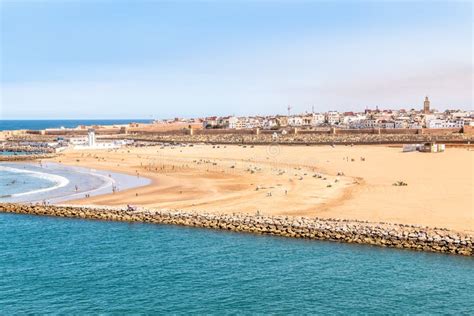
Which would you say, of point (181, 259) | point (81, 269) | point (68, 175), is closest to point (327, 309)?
point (181, 259)

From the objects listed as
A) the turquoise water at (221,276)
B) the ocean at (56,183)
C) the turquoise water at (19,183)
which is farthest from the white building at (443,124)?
the turquoise water at (221,276)

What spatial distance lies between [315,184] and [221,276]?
2898cm

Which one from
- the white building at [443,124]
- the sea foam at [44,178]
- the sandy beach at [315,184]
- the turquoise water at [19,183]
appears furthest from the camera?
the white building at [443,124]

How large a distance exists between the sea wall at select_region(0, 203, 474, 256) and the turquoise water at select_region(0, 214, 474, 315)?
101cm

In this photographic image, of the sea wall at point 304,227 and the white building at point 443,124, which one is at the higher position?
the white building at point 443,124

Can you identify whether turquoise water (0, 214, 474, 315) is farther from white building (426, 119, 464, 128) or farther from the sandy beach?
white building (426, 119, 464, 128)

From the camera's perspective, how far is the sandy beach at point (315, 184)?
39719 millimetres

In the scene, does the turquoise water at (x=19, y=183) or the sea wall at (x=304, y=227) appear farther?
the turquoise water at (x=19, y=183)

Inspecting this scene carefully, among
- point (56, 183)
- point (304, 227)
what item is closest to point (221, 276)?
point (304, 227)

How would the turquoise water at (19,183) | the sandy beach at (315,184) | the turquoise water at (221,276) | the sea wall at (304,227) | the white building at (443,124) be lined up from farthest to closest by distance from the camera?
the white building at (443,124)
the turquoise water at (19,183)
the sandy beach at (315,184)
the sea wall at (304,227)
the turquoise water at (221,276)

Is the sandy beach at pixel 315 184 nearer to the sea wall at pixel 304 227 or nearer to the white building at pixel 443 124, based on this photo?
the sea wall at pixel 304 227

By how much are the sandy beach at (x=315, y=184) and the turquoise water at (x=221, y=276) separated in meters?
7.25

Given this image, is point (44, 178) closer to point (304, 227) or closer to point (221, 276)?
point (304, 227)

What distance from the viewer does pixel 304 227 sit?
3472 cm
